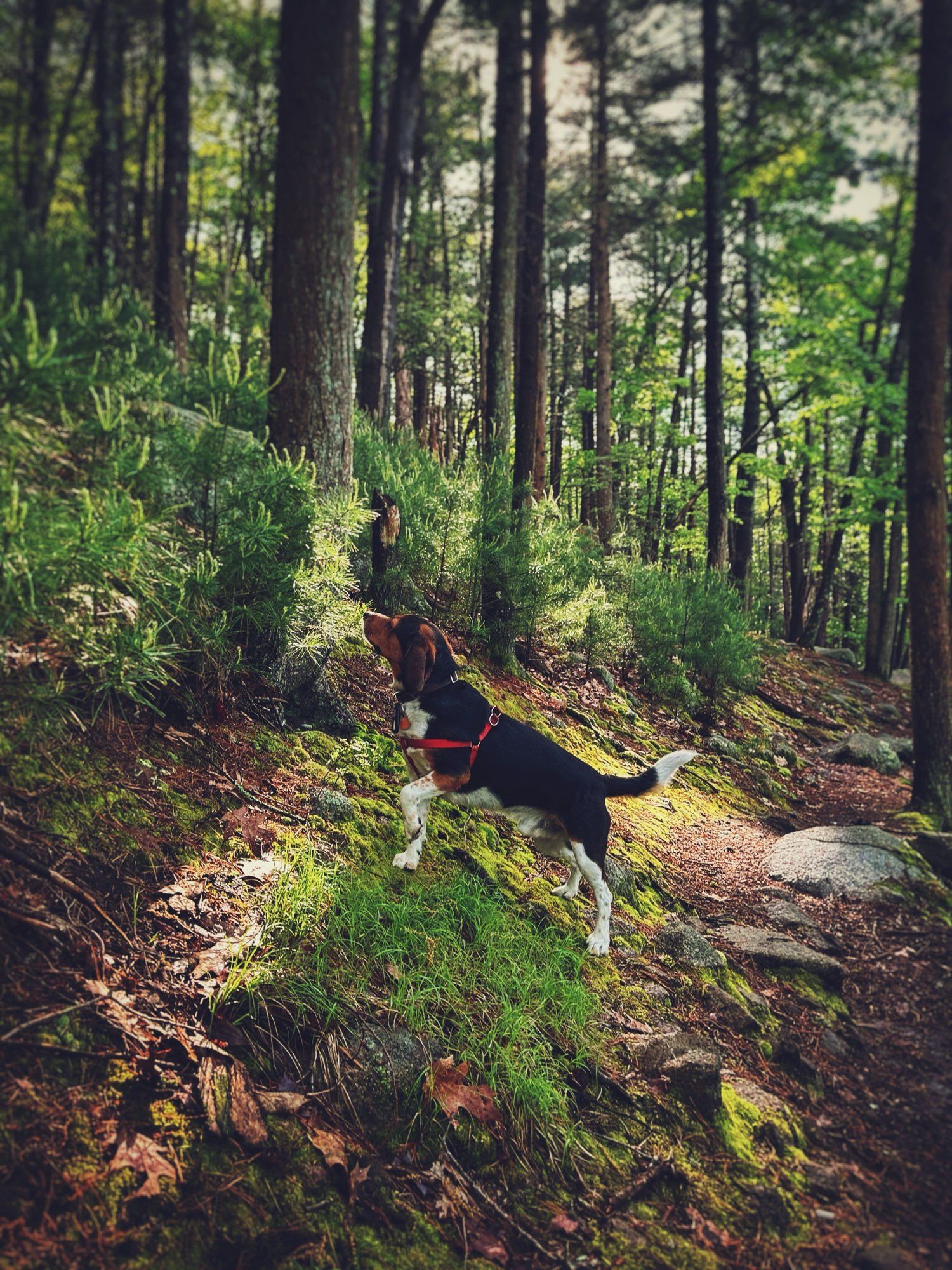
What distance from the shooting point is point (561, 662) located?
869 centimetres

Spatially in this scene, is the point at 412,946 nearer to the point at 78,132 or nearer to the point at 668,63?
the point at 668,63

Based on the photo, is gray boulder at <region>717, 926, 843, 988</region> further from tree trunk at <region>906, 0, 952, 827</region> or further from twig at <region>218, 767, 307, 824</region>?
tree trunk at <region>906, 0, 952, 827</region>

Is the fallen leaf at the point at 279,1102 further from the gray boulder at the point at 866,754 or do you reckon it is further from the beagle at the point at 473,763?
the gray boulder at the point at 866,754

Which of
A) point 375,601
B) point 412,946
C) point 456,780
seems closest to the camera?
point 412,946

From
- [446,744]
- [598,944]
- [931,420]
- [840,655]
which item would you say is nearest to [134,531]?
[446,744]

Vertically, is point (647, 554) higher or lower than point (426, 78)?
lower

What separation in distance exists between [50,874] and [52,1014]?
463 millimetres

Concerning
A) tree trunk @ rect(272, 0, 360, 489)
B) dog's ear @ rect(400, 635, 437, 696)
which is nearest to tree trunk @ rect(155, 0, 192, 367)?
tree trunk @ rect(272, 0, 360, 489)

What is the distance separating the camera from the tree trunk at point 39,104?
13594 millimetres

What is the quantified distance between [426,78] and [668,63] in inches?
232

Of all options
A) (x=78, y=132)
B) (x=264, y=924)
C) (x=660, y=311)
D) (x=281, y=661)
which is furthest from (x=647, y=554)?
(x=78, y=132)

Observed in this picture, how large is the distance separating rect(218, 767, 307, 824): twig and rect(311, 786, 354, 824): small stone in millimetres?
121

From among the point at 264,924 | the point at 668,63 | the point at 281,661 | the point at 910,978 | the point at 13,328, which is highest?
the point at 668,63

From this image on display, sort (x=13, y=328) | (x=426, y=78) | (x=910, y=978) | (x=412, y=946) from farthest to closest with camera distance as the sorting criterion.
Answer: (x=426, y=78) < (x=910, y=978) < (x=412, y=946) < (x=13, y=328)
